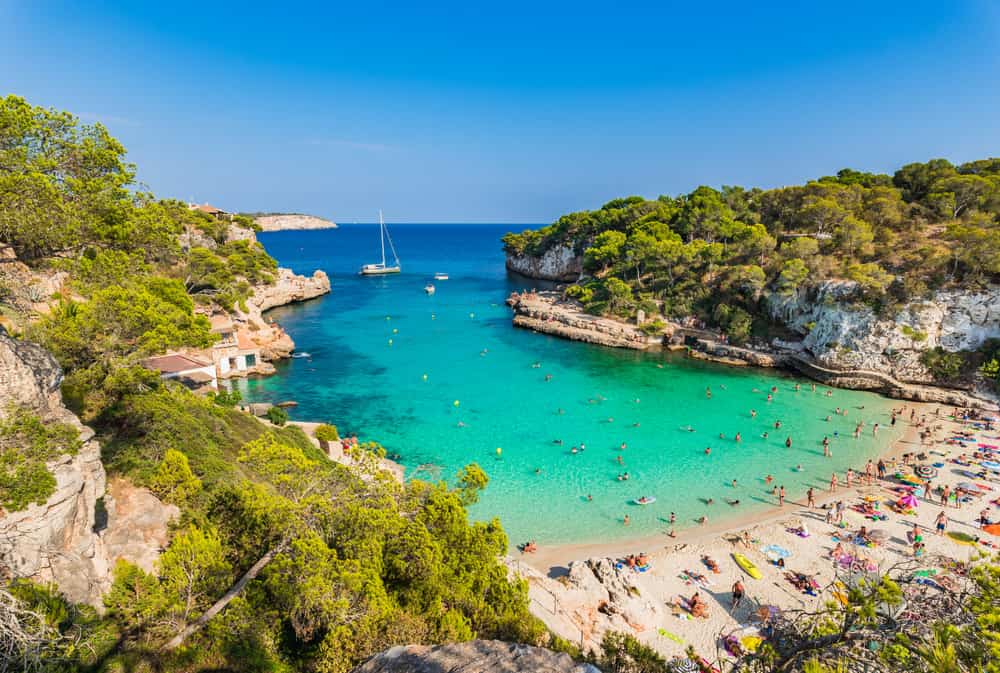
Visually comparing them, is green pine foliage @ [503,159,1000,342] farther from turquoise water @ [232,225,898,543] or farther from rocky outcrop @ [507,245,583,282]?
rocky outcrop @ [507,245,583,282]

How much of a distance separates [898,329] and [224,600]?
137 feet

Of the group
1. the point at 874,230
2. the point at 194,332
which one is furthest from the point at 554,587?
the point at 874,230

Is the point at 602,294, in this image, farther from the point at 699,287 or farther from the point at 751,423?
the point at 751,423

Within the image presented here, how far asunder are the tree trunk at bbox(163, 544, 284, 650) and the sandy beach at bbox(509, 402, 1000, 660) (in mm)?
6977

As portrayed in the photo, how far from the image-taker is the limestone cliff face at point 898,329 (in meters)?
31.8

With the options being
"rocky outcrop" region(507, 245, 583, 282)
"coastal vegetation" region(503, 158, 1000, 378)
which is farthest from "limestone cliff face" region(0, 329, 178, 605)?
"rocky outcrop" region(507, 245, 583, 282)

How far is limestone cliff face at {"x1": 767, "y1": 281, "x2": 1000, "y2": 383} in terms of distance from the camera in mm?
31828

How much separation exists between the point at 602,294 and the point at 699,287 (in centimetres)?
1037

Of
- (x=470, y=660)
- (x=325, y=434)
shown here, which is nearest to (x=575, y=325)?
(x=325, y=434)

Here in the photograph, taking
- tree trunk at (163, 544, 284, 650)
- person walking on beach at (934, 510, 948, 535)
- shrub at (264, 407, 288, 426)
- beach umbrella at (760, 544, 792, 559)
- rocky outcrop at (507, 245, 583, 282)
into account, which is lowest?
beach umbrella at (760, 544, 792, 559)

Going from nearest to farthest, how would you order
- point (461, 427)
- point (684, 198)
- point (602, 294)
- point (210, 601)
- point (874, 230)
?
point (210, 601) < point (461, 427) < point (874, 230) < point (602, 294) < point (684, 198)

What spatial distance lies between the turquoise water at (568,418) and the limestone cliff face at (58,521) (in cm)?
1328

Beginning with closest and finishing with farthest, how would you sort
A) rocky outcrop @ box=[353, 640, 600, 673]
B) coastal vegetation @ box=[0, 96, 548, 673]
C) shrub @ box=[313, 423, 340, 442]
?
rocky outcrop @ box=[353, 640, 600, 673] < coastal vegetation @ box=[0, 96, 548, 673] < shrub @ box=[313, 423, 340, 442]

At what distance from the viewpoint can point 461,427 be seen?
91.4 ft
